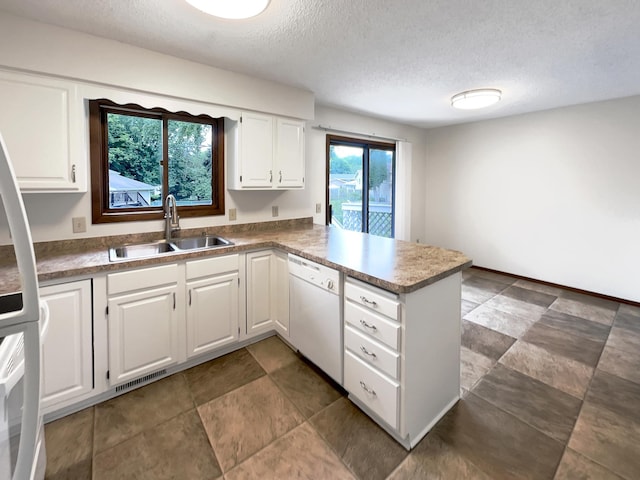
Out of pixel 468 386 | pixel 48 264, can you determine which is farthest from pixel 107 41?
pixel 468 386

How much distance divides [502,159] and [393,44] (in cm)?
302

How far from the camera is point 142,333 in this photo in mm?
1972

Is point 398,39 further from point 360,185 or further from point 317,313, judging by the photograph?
point 360,185

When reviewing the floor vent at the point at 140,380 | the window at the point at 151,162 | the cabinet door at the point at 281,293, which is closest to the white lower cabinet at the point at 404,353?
the cabinet door at the point at 281,293

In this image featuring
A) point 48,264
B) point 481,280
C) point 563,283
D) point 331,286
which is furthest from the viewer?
point 481,280

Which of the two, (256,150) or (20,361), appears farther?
(256,150)

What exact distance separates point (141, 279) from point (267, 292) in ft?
3.14

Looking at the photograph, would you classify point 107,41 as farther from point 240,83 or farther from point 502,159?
point 502,159

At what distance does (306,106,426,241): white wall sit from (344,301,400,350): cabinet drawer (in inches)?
84.3

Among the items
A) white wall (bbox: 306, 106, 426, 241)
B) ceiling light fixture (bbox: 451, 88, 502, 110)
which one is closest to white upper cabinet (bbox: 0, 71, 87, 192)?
white wall (bbox: 306, 106, 426, 241)

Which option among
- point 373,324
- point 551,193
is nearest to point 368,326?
point 373,324

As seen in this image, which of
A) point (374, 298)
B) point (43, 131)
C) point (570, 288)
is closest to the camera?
point (374, 298)

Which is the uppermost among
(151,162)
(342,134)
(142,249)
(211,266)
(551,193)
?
(342,134)

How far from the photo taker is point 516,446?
1.58 m
